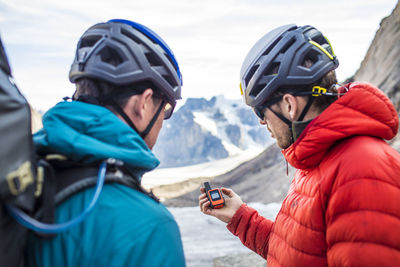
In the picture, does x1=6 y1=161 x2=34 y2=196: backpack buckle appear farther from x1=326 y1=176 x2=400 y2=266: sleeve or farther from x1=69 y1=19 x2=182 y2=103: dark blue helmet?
x1=326 y1=176 x2=400 y2=266: sleeve

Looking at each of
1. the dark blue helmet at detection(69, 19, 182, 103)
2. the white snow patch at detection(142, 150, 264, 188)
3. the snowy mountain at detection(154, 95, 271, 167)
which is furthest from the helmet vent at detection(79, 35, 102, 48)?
the snowy mountain at detection(154, 95, 271, 167)

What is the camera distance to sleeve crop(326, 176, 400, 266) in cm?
146

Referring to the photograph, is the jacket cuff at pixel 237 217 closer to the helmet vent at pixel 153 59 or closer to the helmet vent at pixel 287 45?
the helmet vent at pixel 287 45

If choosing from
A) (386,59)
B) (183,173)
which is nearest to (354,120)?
(386,59)

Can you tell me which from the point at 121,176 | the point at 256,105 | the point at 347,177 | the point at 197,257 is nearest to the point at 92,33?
the point at 121,176

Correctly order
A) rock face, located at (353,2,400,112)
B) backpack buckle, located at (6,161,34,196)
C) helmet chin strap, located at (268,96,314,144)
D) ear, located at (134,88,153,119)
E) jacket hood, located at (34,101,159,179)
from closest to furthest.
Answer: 1. backpack buckle, located at (6,161,34,196)
2. jacket hood, located at (34,101,159,179)
3. ear, located at (134,88,153,119)
4. helmet chin strap, located at (268,96,314,144)
5. rock face, located at (353,2,400,112)

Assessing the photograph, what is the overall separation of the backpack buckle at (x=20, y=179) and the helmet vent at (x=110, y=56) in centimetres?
76

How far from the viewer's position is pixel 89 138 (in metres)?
1.24

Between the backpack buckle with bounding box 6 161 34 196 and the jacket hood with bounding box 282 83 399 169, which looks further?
the jacket hood with bounding box 282 83 399 169

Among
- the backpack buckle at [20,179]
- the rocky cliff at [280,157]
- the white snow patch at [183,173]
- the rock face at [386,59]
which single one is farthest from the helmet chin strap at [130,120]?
the white snow patch at [183,173]

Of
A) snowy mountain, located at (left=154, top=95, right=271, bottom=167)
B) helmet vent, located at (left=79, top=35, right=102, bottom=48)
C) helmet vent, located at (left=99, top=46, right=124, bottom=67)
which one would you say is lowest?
snowy mountain, located at (left=154, top=95, right=271, bottom=167)

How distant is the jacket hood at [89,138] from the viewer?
120cm

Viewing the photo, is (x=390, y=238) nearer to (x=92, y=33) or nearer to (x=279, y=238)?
(x=279, y=238)

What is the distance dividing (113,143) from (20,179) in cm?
42
